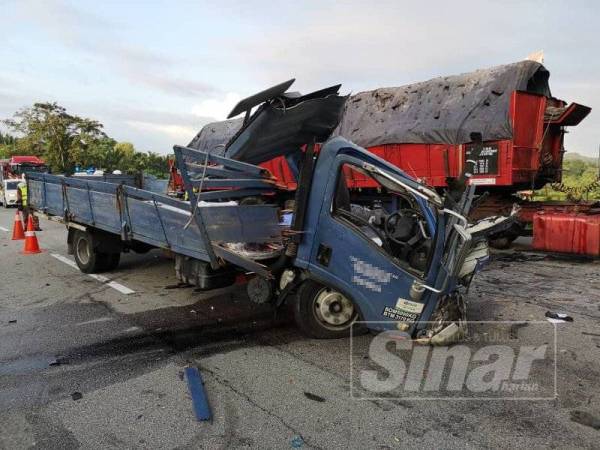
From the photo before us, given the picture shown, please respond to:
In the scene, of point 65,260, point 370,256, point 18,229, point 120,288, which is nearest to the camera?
point 370,256

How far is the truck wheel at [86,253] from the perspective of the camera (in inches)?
293

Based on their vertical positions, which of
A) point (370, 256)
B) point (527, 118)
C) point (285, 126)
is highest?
point (527, 118)

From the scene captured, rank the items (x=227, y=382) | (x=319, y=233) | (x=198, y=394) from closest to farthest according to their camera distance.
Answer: (x=198, y=394), (x=227, y=382), (x=319, y=233)

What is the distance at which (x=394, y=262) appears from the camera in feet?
13.8

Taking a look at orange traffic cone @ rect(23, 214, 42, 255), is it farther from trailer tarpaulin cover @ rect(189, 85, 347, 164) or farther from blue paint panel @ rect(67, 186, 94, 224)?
trailer tarpaulin cover @ rect(189, 85, 347, 164)

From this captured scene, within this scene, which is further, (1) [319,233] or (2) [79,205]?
(2) [79,205]

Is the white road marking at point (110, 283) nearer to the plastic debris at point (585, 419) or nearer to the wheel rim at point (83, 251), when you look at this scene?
the wheel rim at point (83, 251)

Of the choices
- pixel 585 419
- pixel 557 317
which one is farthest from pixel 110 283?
pixel 585 419

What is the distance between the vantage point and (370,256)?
13.9 feet

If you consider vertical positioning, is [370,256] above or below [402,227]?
below

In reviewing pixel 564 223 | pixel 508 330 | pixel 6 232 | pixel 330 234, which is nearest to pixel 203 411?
pixel 330 234

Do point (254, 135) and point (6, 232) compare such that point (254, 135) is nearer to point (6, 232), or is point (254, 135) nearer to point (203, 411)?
point (203, 411)

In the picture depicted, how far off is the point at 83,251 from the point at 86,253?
123mm

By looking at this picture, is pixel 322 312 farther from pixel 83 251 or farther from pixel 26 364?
pixel 83 251
